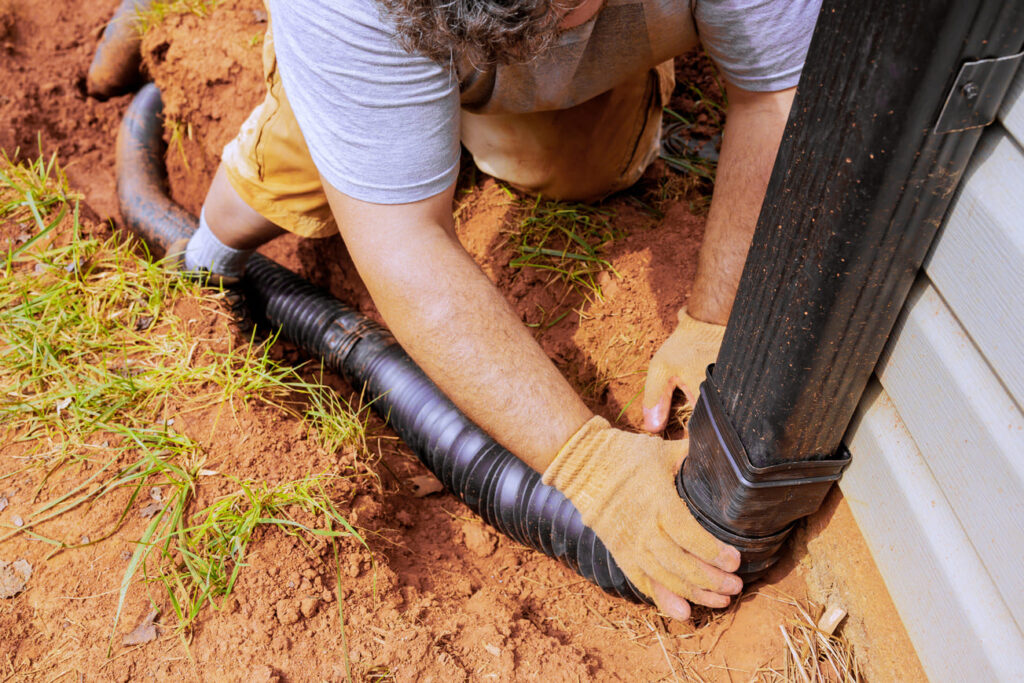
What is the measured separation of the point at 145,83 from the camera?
376 centimetres

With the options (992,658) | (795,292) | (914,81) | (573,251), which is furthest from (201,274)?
(992,658)

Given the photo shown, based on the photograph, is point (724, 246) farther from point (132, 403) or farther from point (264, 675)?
point (132, 403)

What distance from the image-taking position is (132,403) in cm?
206

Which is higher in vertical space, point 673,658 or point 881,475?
point 881,475

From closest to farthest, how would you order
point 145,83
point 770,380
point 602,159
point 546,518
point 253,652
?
1. point 770,380
2. point 253,652
3. point 546,518
4. point 602,159
5. point 145,83

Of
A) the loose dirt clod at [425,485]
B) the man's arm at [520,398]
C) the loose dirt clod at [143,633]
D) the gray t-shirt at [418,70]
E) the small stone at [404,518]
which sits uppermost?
the gray t-shirt at [418,70]

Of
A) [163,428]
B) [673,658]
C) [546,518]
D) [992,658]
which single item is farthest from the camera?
[163,428]

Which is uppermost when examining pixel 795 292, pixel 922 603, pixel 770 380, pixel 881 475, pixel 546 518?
pixel 795 292

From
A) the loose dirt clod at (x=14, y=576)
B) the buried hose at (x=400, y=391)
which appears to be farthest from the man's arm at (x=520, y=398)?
the loose dirt clod at (x=14, y=576)

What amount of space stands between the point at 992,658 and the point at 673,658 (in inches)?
27.3

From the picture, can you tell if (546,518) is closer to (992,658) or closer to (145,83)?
(992,658)

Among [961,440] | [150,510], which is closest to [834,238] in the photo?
[961,440]

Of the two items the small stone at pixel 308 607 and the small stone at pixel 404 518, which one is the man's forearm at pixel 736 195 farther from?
the small stone at pixel 308 607

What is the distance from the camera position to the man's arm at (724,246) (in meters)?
1.92
